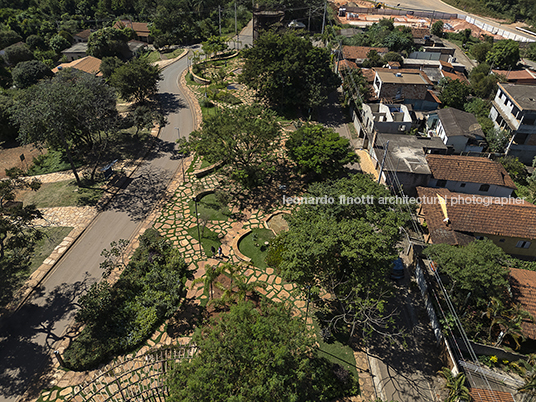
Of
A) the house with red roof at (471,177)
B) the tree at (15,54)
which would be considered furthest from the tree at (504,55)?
the tree at (15,54)

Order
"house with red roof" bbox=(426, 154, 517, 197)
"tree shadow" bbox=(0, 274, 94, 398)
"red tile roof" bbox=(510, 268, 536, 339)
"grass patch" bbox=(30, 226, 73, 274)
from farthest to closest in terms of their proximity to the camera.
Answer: "house with red roof" bbox=(426, 154, 517, 197) → "grass patch" bbox=(30, 226, 73, 274) → "red tile roof" bbox=(510, 268, 536, 339) → "tree shadow" bbox=(0, 274, 94, 398)

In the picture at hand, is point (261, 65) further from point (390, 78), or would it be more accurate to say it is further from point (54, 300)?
point (54, 300)

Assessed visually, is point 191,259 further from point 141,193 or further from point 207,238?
point 141,193

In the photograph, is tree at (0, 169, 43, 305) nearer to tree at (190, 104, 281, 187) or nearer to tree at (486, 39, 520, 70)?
tree at (190, 104, 281, 187)

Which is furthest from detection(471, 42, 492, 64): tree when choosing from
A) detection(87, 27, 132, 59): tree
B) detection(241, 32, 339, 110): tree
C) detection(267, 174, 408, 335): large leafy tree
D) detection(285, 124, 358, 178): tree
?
detection(87, 27, 132, 59): tree

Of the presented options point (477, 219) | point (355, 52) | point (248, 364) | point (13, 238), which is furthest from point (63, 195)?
point (355, 52)

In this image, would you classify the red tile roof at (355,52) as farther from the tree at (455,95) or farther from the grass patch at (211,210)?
the grass patch at (211,210)

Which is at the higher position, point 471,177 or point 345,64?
point 345,64
